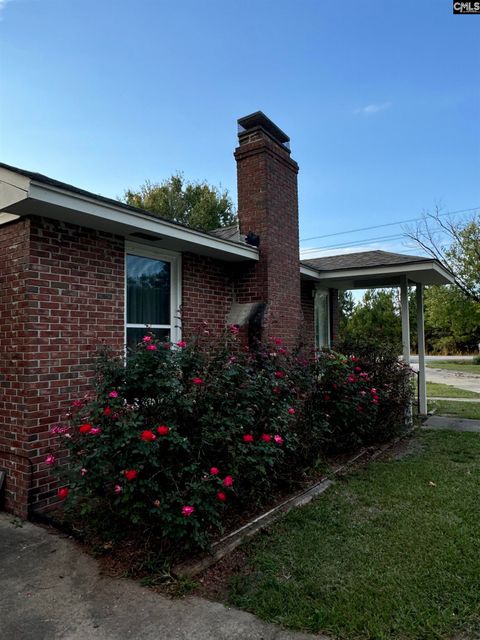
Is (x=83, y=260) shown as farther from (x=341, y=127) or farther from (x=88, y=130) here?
(x=341, y=127)

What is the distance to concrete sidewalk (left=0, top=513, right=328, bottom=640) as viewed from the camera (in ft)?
7.07

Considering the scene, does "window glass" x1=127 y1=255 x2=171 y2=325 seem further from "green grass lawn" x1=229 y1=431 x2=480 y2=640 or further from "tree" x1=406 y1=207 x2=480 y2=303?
"tree" x1=406 y1=207 x2=480 y2=303

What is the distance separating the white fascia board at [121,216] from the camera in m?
3.43

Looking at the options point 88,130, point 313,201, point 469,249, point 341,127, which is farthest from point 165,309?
point 469,249

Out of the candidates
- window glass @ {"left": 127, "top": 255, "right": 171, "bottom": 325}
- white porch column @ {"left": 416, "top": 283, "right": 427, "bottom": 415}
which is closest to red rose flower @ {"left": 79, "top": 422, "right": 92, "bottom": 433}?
window glass @ {"left": 127, "top": 255, "right": 171, "bottom": 325}

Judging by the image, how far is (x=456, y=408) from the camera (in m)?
9.89

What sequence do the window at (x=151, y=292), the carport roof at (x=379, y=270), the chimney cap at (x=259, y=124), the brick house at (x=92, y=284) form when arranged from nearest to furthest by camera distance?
the brick house at (x=92, y=284)
the window at (x=151, y=292)
the chimney cap at (x=259, y=124)
the carport roof at (x=379, y=270)

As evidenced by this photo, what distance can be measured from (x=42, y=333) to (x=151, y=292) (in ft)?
5.15

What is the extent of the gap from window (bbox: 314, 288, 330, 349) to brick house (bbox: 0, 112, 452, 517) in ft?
8.71

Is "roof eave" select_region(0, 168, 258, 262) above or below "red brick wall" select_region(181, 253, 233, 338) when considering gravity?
above

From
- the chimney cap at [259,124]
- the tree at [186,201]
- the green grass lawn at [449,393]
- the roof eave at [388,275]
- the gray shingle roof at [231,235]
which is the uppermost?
the tree at [186,201]

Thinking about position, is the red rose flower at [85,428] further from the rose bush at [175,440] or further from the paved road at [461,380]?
the paved road at [461,380]

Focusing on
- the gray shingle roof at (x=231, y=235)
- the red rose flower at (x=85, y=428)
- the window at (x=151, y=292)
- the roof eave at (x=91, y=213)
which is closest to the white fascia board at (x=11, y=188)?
the roof eave at (x=91, y=213)

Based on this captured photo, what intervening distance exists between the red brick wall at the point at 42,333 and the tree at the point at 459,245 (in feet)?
85.7
